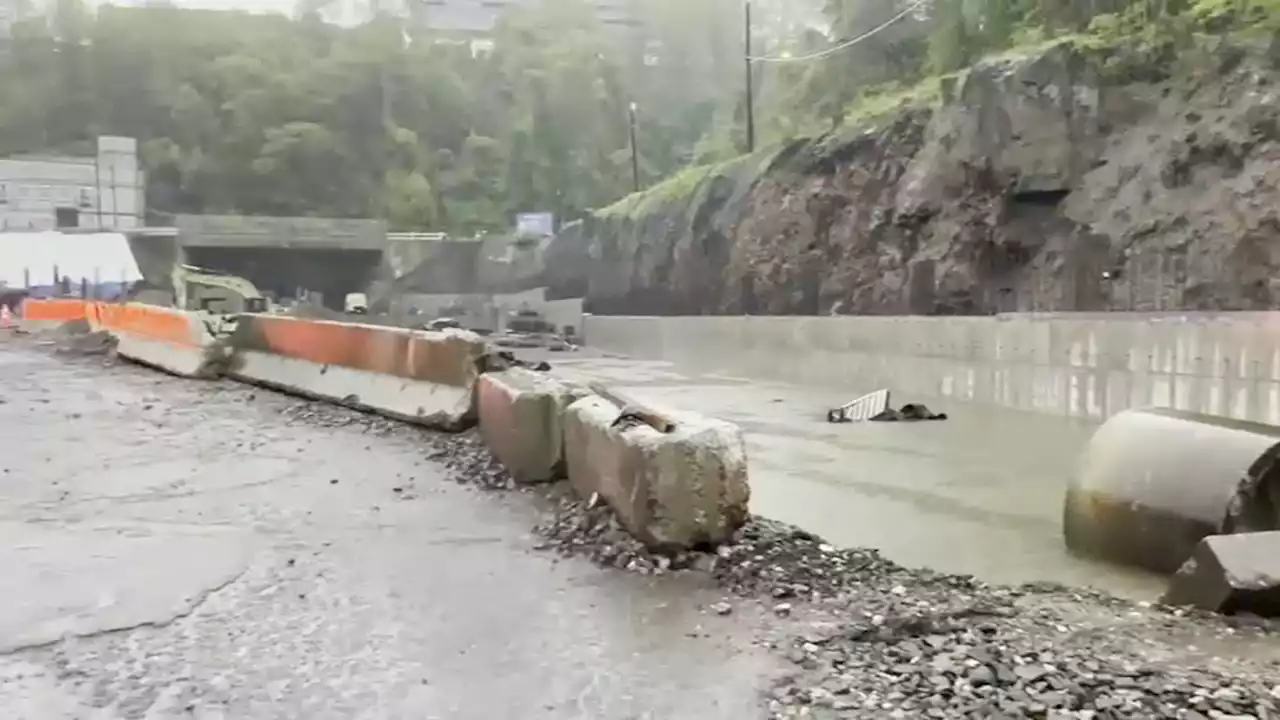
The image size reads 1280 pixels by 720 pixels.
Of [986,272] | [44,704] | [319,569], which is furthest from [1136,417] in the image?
[986,272]

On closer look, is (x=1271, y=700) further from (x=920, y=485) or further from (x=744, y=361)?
(x=744, y=361)

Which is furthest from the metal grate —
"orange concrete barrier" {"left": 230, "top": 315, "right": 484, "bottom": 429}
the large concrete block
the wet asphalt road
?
the large concrete block

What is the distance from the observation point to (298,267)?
6531 cm

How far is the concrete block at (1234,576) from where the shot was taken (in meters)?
4.31

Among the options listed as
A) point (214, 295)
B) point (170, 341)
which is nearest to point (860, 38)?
point (214, 295)

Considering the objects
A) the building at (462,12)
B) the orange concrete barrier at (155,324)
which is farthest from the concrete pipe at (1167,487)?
the building at (462,12)

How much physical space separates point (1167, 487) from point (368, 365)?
731 cm

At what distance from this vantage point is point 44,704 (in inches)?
141

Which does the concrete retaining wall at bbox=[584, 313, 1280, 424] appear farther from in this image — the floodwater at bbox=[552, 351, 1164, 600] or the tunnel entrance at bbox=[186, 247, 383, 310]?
the tunnel entrance at bbox=[186, 247, 383, 310]

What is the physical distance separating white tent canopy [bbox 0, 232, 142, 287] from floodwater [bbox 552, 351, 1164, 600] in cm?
3967

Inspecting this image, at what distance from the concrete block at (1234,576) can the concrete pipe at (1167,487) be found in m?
0.59

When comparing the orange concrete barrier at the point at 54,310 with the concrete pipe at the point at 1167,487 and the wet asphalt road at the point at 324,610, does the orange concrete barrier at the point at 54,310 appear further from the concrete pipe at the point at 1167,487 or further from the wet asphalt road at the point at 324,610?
the concrete pipe at the point at 1167,487

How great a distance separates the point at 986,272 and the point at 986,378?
736 cm

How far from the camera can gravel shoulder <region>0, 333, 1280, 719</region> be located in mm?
3408
